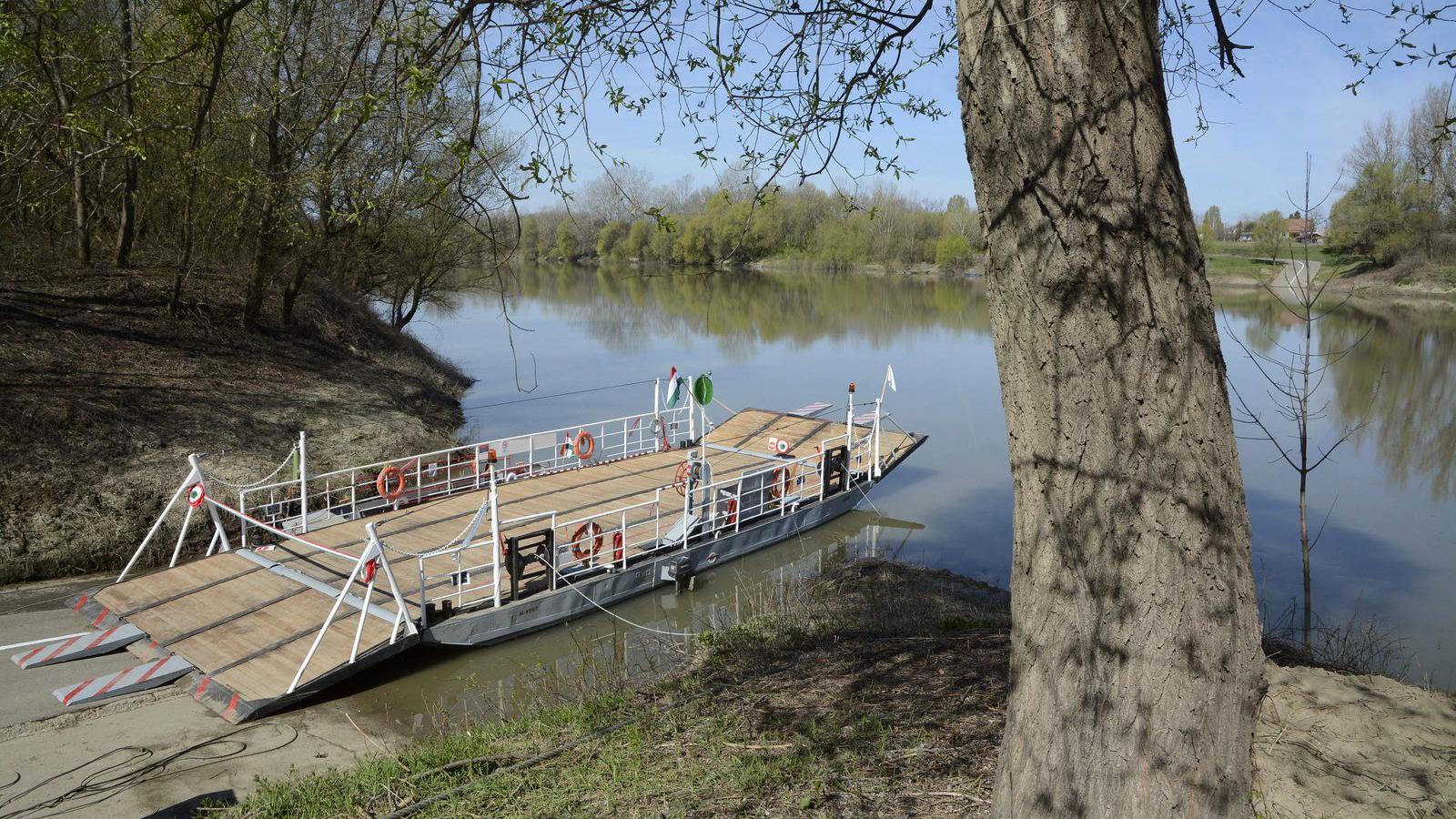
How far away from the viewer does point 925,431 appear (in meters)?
23.9

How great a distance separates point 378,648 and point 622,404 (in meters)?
16.7

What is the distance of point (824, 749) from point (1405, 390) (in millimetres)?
27698

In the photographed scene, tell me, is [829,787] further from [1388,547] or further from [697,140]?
[1388,547]

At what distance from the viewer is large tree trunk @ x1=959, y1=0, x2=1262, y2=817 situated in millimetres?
2795

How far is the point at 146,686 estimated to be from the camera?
8.86 metres

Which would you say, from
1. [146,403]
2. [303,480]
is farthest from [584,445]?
[146,403]

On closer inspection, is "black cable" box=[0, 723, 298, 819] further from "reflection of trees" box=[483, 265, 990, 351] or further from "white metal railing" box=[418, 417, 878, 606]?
"reflection of trees" box=[483, 265, 990, 351]

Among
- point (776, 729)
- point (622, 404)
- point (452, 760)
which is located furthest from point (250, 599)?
point (622, 404)

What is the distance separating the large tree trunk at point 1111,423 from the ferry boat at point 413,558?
7.44m

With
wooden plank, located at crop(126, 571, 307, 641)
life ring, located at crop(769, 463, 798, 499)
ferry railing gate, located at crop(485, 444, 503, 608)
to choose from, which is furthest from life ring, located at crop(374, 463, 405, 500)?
life ring, located at crop(769, 463, 798, 499)

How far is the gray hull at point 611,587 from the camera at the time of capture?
10.6 m

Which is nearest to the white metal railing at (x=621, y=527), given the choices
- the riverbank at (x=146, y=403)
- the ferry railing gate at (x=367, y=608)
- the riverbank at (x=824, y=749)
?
the ferry railing gate at (x=367, y=608)

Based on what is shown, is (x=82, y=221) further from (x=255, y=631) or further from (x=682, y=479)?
(x=682, y=479)

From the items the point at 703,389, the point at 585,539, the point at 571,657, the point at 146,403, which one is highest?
the point at 703,389
